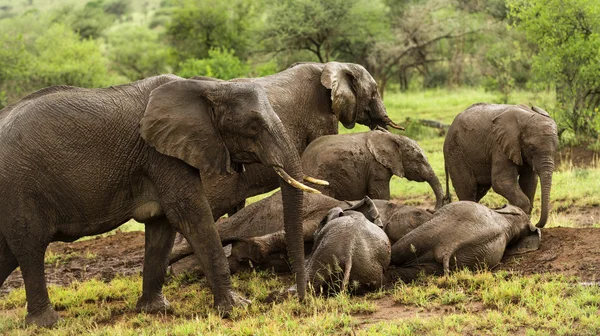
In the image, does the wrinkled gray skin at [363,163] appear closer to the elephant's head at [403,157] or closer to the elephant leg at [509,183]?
the elephant's head at [403,157]

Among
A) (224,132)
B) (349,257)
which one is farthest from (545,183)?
(224,132)

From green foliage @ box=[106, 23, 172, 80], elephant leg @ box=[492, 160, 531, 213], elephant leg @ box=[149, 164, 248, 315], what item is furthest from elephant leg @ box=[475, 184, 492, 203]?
green foliage @ box=[106, 23, 172, 80]

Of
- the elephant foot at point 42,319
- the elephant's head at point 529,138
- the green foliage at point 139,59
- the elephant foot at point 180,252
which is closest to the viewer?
the elephant foot at point 42,319

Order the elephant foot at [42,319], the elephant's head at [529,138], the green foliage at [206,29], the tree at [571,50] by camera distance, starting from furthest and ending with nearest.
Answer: the green foliage at [206,29]
the tree at [571,50]
the elephant's head at [529,138]
the elephant foot at [42,319]

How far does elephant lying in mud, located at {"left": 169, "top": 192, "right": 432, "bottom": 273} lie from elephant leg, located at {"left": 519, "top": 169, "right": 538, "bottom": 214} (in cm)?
226

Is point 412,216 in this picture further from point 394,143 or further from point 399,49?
point 399,49

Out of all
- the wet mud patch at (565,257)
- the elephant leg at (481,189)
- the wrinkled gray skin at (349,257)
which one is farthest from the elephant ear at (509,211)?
the elephant leg at (481,189)

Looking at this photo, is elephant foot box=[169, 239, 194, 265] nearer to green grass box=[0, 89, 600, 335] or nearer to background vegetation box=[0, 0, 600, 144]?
green grass box=[0, 89, 600, 335]

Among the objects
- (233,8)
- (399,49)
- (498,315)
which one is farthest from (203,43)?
(498,315)

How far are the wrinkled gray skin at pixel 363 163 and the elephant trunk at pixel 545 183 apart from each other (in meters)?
1.24

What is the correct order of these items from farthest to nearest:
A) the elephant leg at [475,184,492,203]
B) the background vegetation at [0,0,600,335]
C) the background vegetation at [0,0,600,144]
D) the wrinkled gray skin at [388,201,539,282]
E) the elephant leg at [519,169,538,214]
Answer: the background vegetation at [0,0,600,144] → the elephant leg at [475,184,492,203] → the elephant leg at [519,169,538,214] → the wrinkled gray skin at [388,201,539,282] → the background vegetation at [0,0,600,335]

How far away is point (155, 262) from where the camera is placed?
26.0 ft

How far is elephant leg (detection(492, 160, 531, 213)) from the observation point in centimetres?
985

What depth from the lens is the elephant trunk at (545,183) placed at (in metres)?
9.22
